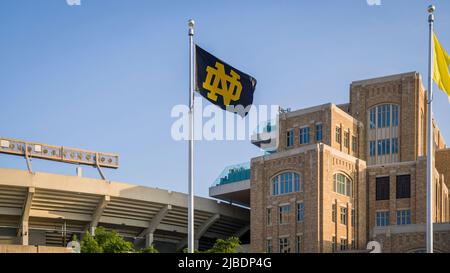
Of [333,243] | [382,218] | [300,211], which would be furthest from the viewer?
[382,218]

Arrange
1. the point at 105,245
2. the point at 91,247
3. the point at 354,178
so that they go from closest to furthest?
1. the point at 91,247
2. the point at 105,245
3. the point at 354,178

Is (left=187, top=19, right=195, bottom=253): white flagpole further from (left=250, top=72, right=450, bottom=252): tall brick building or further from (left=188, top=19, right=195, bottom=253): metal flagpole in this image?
(left=250, top=72, right=450, bottom=252): tall brick building

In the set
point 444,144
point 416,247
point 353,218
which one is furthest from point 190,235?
point 444,144

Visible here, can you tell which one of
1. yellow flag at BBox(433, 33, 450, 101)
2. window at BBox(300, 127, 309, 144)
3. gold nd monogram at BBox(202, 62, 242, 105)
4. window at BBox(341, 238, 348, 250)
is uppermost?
window at BBox(300, 127, 309, 144)

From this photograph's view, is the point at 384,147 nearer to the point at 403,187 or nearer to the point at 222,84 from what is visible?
the point at 403,187

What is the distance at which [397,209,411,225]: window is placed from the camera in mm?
67312

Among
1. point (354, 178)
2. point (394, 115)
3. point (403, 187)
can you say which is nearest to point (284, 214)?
point (354, 178)

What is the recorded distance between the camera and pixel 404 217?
222ft

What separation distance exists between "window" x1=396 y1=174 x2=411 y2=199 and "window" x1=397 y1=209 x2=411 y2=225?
52.4 inches

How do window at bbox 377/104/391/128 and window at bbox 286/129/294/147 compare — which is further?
window at bbox 377/104/391/128

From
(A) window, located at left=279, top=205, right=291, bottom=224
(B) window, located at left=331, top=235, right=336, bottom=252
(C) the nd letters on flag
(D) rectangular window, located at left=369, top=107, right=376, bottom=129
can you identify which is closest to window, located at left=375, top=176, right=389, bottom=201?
(D) rectangular window, located at left=369, top=107, right=376, bottom=129

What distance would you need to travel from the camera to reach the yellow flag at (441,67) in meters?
26.9

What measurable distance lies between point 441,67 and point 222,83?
8.18 meters
